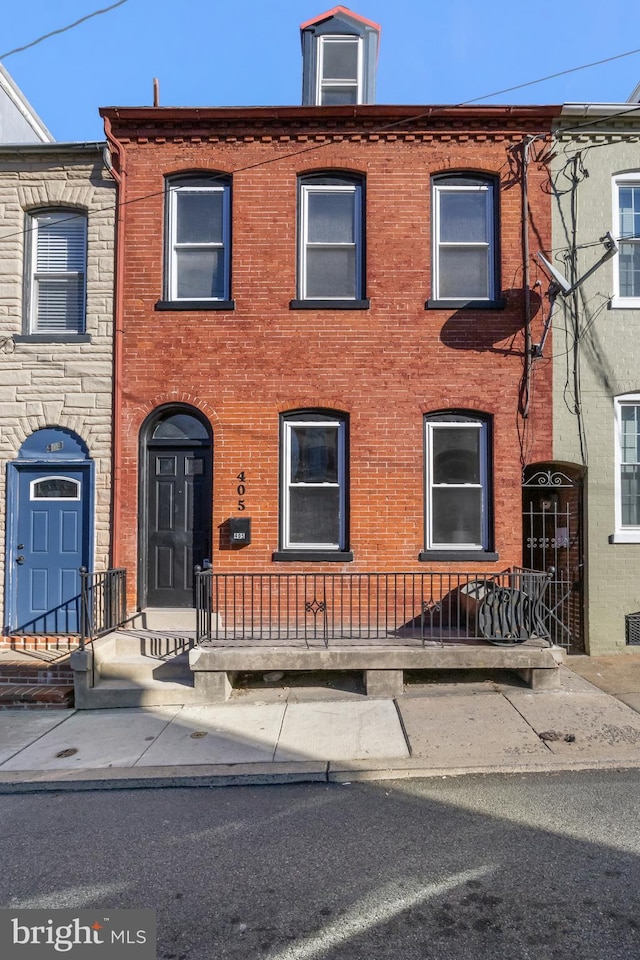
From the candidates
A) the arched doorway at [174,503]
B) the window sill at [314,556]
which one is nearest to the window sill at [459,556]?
the window sill at [314,556]

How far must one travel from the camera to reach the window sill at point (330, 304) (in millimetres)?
8430

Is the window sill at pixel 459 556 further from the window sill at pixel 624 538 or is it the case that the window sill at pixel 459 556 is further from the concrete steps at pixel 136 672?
the concrete steps at pixel 136 672

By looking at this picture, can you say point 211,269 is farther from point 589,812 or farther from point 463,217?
point 589,812

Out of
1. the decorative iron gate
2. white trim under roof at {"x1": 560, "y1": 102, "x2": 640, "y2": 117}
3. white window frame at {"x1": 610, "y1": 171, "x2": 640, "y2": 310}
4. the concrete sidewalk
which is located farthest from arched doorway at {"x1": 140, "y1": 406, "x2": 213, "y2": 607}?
white trim under roof at {"x1": 560, "y1": 102, "x2": 640, "y2": 117}

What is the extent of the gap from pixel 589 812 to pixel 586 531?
4.81 metres

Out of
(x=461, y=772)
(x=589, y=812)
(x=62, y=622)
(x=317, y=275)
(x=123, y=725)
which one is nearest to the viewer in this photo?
(x=589, y=812)

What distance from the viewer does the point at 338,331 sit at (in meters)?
8.45

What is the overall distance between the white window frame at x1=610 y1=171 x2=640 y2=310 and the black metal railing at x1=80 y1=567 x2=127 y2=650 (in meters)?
7.80

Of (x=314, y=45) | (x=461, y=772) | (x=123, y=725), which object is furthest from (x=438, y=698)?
(x=314, y=45)

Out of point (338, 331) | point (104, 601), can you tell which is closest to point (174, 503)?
point (104, 601)

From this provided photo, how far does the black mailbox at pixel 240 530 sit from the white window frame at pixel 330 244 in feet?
10.8

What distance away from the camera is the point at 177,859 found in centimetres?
378

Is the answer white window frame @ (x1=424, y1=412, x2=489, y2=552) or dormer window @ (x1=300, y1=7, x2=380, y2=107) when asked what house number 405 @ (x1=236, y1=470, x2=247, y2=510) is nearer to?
white window frame @ (x1=424, y1=412, x2=489, y2=552)

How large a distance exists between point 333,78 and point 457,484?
6.71 m
